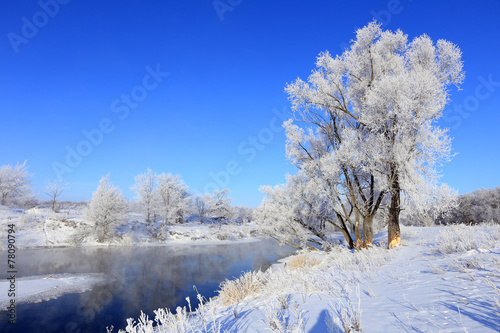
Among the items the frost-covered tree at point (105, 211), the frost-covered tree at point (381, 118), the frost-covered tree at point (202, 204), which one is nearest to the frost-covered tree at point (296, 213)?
the frost-covered tree at point (381, 118)

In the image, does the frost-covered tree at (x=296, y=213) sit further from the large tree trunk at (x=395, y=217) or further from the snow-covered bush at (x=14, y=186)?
the snow-covered bush at (x=14, y=186)

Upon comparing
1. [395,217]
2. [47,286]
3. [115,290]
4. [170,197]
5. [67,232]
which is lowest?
[115,290]

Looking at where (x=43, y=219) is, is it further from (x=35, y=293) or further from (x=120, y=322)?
(x=120, y=322)

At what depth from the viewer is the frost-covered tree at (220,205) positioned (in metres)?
66.1

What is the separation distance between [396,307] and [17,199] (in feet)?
191

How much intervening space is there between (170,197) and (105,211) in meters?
15.4

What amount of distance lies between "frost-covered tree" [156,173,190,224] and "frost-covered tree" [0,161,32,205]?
22.7 m

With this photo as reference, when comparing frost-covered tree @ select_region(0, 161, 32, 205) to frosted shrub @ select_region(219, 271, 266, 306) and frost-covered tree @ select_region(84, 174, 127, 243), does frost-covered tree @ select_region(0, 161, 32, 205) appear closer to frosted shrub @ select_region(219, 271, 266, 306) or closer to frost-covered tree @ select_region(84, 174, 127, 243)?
frost-covered tree @ select_region(84, 174, 127, 243)

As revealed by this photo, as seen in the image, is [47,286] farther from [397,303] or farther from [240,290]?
[397,303]

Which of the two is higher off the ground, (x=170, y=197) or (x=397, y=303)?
(x=170, y=197)

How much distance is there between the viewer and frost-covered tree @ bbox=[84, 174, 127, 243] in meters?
31.7

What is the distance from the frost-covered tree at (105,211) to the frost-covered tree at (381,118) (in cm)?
2978

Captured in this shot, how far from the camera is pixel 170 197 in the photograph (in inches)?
1863

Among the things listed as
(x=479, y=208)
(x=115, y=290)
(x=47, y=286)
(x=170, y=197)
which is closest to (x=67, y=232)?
(x=170, y=197)
